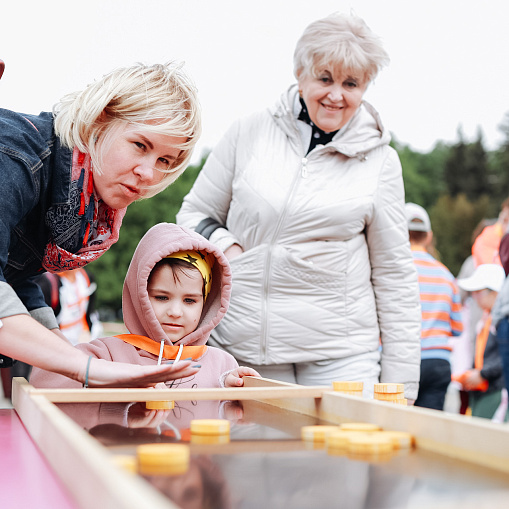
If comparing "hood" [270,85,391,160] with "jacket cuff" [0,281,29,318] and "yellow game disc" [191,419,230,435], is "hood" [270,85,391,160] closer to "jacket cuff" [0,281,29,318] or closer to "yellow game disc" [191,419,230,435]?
"jacket cuff" [0,281,29,318]

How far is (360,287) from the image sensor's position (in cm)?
282

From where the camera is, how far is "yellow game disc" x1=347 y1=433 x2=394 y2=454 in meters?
1.16

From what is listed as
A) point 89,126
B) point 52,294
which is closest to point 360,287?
point 89,126

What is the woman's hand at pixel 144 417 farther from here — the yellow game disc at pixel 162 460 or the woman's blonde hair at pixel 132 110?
the woman's blonde hair at pixel 132 110

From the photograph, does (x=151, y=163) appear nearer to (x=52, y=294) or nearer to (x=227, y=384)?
(x=227, y=384)

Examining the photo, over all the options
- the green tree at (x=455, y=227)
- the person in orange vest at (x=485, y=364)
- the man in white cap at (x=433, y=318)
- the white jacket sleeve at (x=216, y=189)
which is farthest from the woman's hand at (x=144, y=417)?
the green tree at (x=455, y=227)

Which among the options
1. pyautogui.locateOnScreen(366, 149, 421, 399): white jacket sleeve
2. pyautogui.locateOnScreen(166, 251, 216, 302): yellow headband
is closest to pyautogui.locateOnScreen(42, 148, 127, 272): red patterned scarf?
pyautogui.locateOnScreen(166, 251, 216, 302): yellow headband

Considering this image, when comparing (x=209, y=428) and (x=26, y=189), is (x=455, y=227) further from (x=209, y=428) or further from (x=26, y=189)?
(x=209, y=428)

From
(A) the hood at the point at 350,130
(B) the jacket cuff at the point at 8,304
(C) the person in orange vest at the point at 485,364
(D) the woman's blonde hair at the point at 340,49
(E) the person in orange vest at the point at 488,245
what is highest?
(D) the woman's blonde hair at the point at 340,49

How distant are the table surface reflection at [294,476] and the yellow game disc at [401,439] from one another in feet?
0.06

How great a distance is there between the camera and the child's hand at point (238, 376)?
2207 mm

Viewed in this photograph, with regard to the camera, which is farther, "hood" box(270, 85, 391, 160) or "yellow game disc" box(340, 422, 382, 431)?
"hood" box(270, 85, 391, 160)

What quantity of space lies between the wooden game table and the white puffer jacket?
44.2 inches

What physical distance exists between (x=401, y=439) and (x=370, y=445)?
0.23 ft
